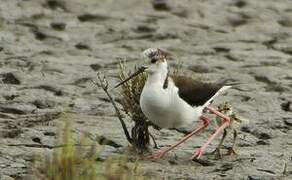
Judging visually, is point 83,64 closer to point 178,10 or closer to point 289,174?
point 178,10

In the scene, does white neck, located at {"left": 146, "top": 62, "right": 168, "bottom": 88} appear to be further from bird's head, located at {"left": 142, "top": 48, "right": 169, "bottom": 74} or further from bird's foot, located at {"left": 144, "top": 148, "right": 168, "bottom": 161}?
bird's foot, located at {"left": 144, "top": 148, "right": 168, "bottom": 161}

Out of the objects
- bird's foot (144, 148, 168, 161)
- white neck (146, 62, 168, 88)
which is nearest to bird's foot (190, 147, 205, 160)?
bird's foot (144, 148, 168, 161)

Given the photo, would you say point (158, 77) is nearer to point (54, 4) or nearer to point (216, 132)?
point (216, 132)

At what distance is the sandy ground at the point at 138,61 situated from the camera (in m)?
8.22

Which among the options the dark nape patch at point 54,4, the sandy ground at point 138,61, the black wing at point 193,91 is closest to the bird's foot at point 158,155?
the sandy ground at point 138,61

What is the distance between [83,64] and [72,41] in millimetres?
965

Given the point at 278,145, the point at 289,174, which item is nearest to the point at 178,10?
the point at 278,145

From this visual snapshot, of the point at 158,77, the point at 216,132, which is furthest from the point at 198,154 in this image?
the point at 158,77

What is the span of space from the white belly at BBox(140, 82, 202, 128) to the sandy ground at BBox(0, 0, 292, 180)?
0.39 m

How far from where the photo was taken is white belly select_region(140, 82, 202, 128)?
755cm

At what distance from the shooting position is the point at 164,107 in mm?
7570

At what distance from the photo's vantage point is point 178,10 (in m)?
13.5

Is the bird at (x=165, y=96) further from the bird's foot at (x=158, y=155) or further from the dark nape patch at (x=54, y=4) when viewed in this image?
the dark nape patch at (x=54, y=4)

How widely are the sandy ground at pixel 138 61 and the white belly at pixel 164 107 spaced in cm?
39
